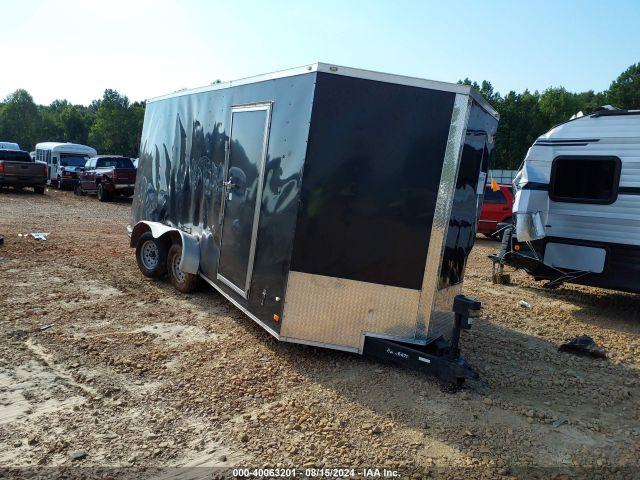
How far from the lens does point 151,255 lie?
753 centimetres

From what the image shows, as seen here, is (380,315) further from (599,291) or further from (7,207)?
(7,207)

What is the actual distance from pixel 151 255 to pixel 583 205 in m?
6.45

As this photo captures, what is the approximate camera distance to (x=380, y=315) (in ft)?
14.6

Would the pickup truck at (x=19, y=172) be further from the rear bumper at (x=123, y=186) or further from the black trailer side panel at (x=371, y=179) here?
the black trailer side panel at (x=371, y=179)

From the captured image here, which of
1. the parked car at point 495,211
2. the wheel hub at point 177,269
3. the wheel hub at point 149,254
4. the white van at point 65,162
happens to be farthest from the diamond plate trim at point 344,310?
the white van at point 65,162

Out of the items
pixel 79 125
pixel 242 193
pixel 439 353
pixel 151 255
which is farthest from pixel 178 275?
pixel 79 125

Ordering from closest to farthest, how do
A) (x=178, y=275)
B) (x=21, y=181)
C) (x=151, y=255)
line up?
(x=178, y=275) → (x=151, y=255) → (x=21, y=181)

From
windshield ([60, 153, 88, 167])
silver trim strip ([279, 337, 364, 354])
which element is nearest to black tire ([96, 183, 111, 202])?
windshield ([60, 153, 88, 167])

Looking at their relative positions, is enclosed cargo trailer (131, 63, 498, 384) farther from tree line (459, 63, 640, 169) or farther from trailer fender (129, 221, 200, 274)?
tree line (459, 63, 640, 169)

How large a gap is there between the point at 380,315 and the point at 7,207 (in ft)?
51.1

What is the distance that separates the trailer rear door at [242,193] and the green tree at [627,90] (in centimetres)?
5093

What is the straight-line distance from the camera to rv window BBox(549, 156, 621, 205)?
717cm

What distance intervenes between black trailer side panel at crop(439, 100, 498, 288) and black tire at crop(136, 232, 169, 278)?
4.24m

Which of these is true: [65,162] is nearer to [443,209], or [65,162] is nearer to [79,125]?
[443,209]
